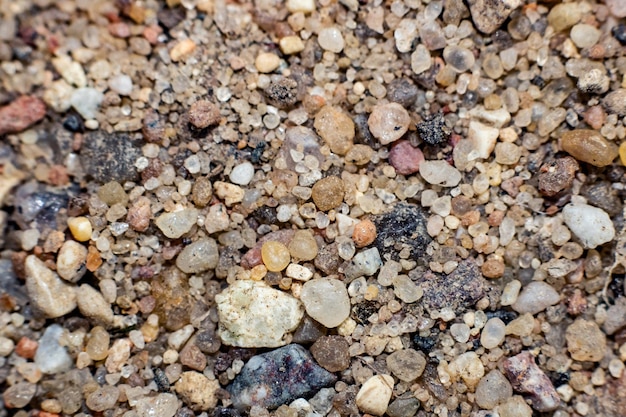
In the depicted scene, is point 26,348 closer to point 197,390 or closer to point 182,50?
point 197,390

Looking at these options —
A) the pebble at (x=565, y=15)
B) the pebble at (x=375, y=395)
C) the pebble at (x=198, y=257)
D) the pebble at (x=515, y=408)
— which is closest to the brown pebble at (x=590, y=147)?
the pebble at (x=565, y=15)

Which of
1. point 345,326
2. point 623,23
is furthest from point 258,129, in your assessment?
point 623,23

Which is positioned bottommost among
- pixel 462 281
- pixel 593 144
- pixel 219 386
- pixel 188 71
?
pixel 219 386

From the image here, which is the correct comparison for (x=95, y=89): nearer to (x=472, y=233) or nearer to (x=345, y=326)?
(x=345, y=326)

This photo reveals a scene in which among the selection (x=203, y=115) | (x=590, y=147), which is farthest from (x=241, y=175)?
(x=590, y=147)

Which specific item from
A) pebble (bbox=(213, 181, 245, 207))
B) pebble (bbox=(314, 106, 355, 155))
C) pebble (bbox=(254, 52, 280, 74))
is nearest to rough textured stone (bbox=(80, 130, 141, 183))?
pebble (bbox=(213, 181, 245, 207))

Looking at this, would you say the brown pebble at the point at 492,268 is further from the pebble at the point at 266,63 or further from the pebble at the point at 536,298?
the pebble at the point at 266,63
